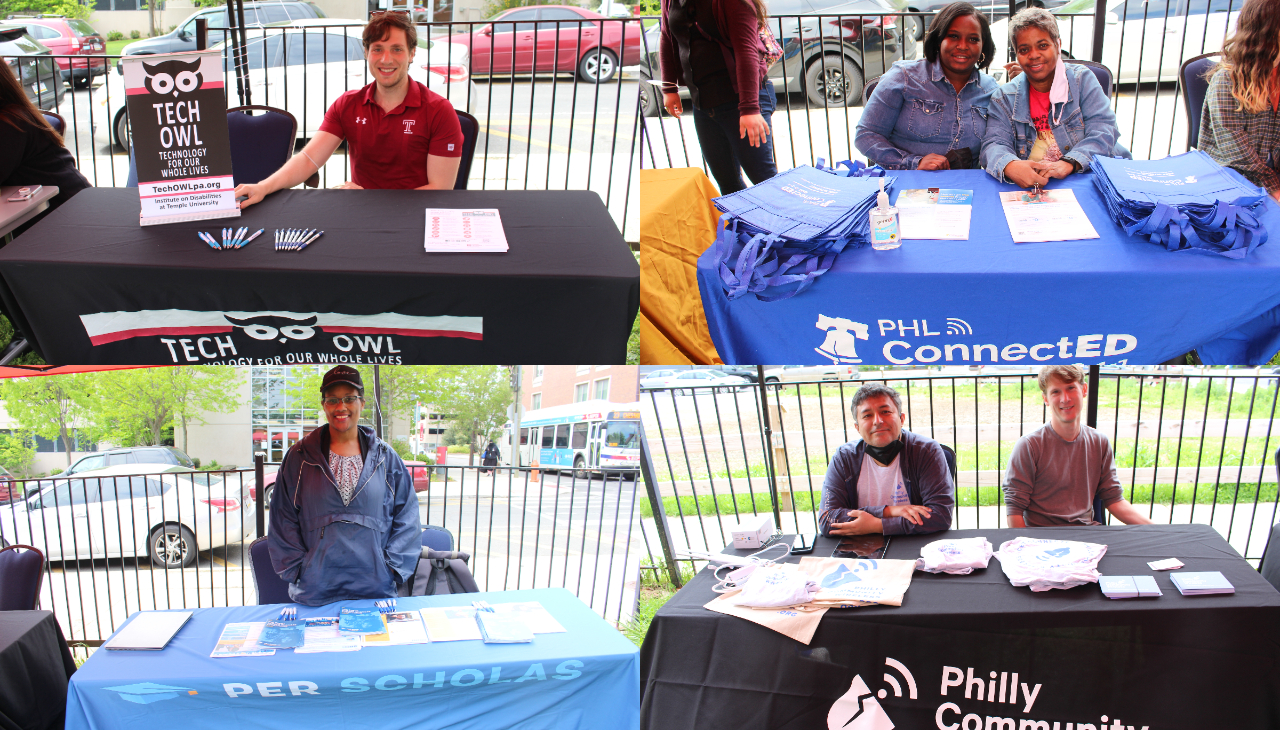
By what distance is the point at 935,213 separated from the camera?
88.2 inches

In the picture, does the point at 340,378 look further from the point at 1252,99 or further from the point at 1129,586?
the point at 1252,99

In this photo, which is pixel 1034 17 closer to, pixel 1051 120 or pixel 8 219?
pixel 1051 120

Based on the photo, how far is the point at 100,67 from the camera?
20.7 feet

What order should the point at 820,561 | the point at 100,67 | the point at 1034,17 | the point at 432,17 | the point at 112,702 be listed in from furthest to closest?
the point at 432,17, the point at 100,67, the point at 1034,17, the point at 820,561, the point at 112,702

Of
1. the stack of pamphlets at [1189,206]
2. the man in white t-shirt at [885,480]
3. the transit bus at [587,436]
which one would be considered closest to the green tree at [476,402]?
the transit bus at [587,436]

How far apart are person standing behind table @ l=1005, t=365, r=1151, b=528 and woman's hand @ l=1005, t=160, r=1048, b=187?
0.70m

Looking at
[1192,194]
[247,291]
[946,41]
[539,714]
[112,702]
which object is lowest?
[539,714]

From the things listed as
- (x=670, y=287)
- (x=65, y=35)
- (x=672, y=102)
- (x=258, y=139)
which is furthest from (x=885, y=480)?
(x=65, y=35)

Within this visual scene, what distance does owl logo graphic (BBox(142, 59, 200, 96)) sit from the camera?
2.25 m

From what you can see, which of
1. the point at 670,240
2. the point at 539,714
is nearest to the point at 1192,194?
the point at 670,240

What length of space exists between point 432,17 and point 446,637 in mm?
6132

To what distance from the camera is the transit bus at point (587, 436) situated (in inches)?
167

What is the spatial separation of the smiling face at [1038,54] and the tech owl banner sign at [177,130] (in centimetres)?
250

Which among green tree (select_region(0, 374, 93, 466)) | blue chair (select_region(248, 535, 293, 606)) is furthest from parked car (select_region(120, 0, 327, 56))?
blue chair (select_region(248, 535, 293, 606))
